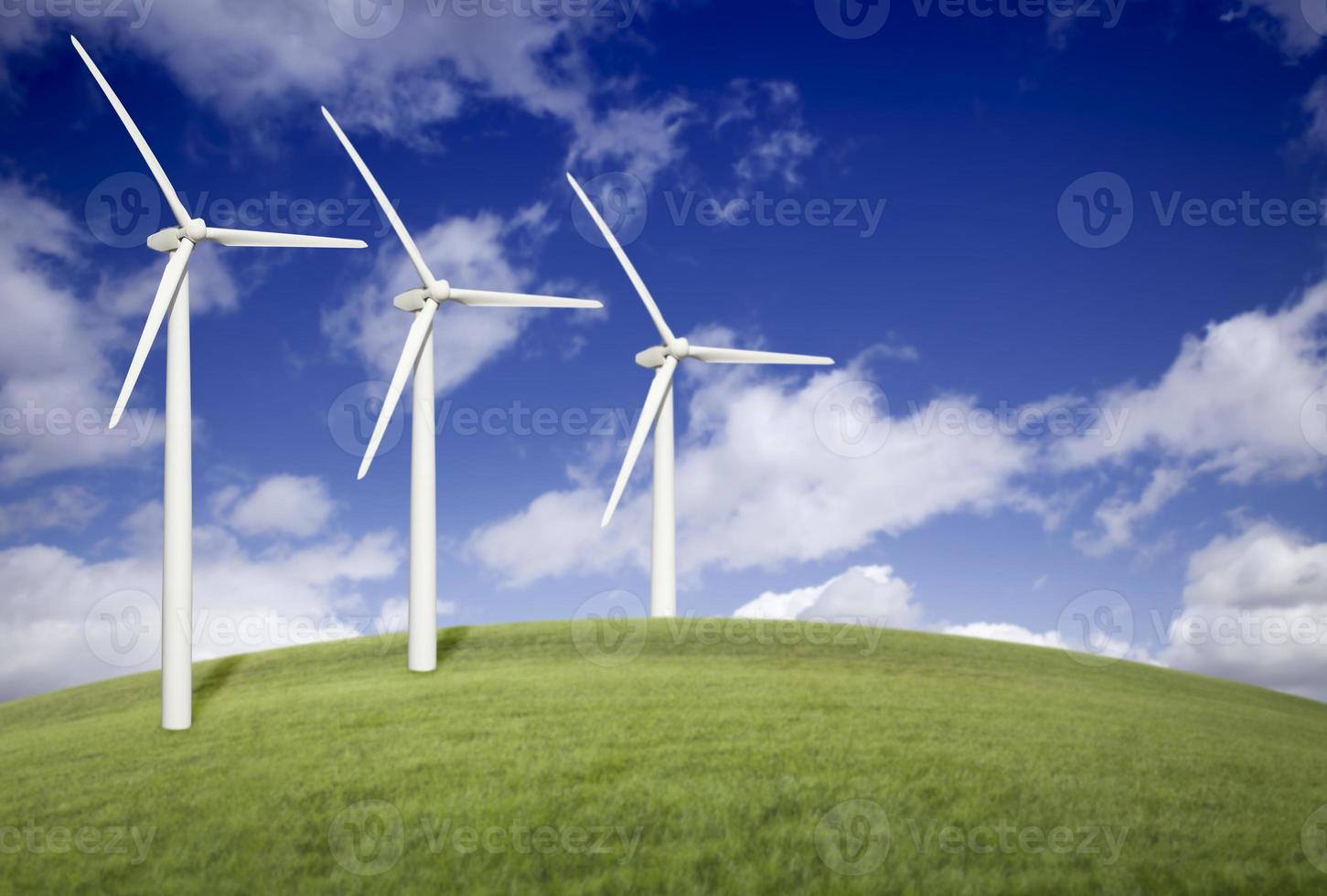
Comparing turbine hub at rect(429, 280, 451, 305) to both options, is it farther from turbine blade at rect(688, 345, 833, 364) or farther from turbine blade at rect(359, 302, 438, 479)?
turbine blade at rect(688, 345, 833, 364)

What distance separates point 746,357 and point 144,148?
95.1 feet

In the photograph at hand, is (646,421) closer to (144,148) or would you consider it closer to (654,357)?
(654,357)

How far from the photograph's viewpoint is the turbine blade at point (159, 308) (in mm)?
32719

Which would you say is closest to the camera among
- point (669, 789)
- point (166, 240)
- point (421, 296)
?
point (669, 789)

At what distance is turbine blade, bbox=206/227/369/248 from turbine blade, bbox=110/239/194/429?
1.77 m

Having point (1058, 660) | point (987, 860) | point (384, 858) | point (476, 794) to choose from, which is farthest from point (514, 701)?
point (1058, 660)

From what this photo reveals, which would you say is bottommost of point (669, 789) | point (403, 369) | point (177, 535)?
point (669, 789)

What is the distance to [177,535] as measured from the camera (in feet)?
105

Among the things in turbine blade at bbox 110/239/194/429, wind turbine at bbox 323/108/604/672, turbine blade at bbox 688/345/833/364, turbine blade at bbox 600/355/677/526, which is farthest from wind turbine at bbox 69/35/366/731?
turbine blade at bbox 688/345/833/364

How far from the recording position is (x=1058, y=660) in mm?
48812

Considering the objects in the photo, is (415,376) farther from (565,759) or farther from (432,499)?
(565,759)

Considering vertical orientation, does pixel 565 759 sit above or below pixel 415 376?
below

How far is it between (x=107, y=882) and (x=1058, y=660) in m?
43.1

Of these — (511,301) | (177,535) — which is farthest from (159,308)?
(511,301)
